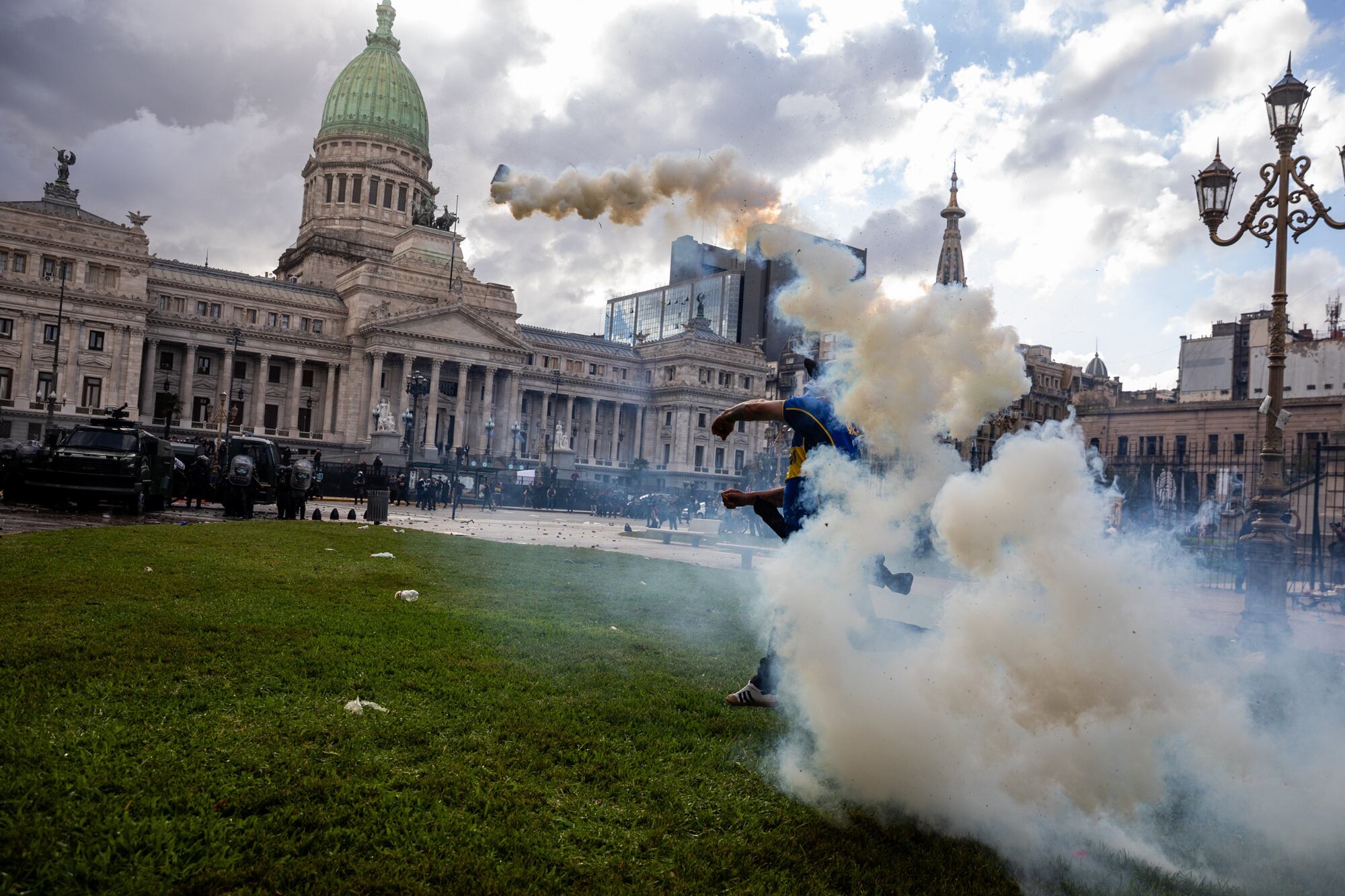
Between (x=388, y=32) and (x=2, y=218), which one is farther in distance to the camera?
(x=388, y=32)

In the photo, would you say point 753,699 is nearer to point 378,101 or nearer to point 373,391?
point 373,391

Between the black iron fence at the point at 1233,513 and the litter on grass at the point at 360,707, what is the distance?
807 cm

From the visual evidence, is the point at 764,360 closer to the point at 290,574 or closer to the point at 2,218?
the point at 2,218

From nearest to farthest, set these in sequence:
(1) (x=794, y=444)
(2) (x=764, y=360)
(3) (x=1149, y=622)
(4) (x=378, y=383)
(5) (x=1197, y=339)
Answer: (3) (x=1149, y=622), (1) (x=794, y=444), (5) (x=1197, y=339), (4) (x=378, y=383), (2) (x=764, y=360)

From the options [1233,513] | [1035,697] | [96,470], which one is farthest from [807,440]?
[1233,513]

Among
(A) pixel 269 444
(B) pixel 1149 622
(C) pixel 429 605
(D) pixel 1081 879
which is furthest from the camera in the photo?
(A) pixel 269 444

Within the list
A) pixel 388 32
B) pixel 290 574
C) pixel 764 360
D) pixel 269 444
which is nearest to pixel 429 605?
pixel 290 574

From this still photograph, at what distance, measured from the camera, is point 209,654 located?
219 inches

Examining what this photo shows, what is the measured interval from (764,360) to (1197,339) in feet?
123

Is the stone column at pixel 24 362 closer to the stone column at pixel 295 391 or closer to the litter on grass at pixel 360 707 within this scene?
the stone column at pixel 295 391

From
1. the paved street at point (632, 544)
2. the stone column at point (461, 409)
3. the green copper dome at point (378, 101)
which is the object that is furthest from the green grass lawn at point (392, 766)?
the green copper dome at point (378, 101)

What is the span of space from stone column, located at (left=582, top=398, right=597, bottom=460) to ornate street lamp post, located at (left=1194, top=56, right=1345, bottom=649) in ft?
243

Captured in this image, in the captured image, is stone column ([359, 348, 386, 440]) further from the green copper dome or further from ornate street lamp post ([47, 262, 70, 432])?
the green copper dome

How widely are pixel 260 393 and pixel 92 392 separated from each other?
1139 cm
